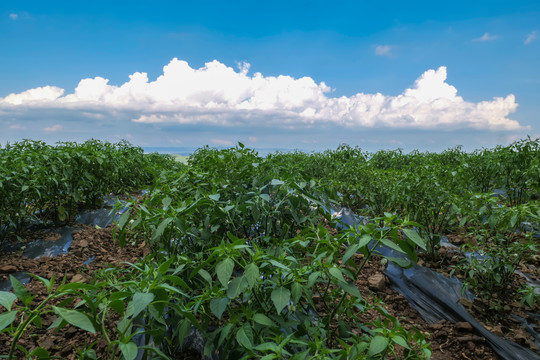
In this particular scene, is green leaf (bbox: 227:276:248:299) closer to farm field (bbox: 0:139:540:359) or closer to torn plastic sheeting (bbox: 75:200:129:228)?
farm field (bbox: 0:139:540:359)

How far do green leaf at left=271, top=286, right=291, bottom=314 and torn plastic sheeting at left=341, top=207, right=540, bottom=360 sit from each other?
158 cm

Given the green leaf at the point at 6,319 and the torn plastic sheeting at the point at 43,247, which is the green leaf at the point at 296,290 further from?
the torn plastic sheeting at the point at 43,247

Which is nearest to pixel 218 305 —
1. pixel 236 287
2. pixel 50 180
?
pixel 236 287

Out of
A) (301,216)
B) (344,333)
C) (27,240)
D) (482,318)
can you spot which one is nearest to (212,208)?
(301,216)

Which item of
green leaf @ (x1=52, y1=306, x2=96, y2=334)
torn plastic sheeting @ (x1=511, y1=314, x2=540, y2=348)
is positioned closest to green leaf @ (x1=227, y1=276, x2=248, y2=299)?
green leaf @ (x1=52, y1=306, x2=96, y2=334)

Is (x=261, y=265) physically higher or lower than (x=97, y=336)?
higher

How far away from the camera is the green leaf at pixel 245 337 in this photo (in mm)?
1304

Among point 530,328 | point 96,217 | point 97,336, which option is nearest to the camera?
point 97,336

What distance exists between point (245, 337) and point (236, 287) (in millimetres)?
195

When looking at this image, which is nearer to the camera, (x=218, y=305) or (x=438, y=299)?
(x=218, y=305)

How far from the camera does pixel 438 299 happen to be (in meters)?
3.24

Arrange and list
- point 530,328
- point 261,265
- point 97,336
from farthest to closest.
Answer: point 530,328
point 97,336
point 261,265

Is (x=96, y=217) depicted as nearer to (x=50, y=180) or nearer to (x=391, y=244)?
(x=50, y=180)

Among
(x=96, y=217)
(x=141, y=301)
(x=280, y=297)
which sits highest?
(x=141, y=301)
